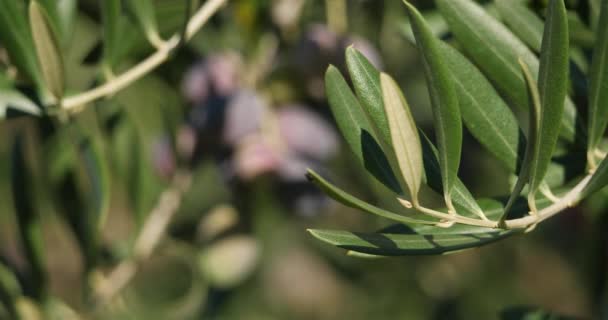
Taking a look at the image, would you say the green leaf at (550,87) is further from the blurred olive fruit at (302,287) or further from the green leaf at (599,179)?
the blurred olive fruit at (302,287)

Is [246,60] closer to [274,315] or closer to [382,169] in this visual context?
[382,169]

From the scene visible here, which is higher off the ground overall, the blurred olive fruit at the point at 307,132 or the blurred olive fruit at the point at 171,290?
the blurred olive fruit at the point at 307,132

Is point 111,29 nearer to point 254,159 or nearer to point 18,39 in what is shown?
point 18,39

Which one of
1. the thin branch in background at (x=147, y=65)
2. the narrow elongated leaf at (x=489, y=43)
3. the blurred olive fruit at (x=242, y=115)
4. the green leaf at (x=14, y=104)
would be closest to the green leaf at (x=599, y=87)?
the narrow elongated leaf at (x=489, y=43)

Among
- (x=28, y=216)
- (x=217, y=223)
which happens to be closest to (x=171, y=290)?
(x=217, y=223)

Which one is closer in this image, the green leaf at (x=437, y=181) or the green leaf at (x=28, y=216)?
the green leaf at (x=437, y=181)

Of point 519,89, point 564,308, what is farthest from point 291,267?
point 519,89
